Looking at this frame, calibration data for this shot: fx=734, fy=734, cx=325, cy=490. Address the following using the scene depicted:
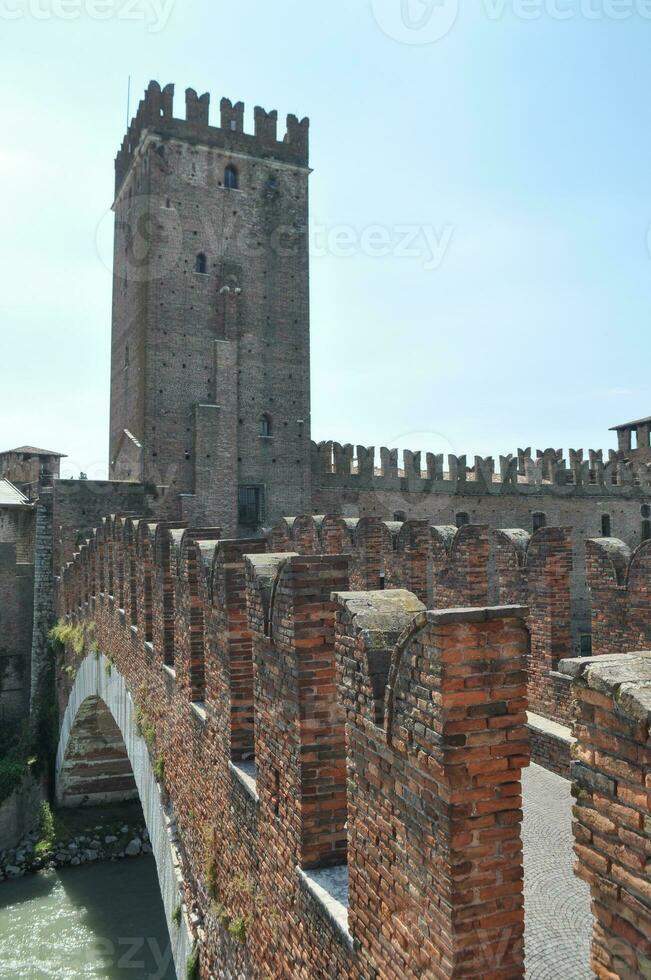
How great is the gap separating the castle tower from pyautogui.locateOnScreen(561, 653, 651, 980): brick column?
926 inches

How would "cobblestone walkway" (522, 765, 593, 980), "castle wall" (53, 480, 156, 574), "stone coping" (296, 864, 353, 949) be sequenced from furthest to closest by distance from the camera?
"castle wall" (53, 480, 156, 574)
"cobblestone walkway" (522, 765, 593, 980)
"stone coping" (296, 864, 353, 949)

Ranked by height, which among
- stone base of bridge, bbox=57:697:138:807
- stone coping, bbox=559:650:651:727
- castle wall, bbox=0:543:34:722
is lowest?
stone base of bridge, bbox=57:697:138:807

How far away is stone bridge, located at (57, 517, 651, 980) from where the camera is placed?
7.36ft

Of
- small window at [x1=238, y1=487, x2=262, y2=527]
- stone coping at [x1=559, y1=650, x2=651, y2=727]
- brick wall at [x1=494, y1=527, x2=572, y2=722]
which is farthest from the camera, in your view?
small window at [x1=238, y1=487, x2=262, y2=527]

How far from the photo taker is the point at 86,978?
13.8 metres

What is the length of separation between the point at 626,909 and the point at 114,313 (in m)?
31.0

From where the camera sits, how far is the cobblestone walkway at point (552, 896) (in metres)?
3.84

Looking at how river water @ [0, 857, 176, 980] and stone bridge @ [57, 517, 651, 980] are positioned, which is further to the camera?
river water @ [0, 857, 176, 980]

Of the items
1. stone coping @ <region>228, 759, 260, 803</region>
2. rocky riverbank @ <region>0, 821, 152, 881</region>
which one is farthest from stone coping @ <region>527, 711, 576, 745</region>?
rocky riverbank @ <region>0, 821, 152, 881</region>

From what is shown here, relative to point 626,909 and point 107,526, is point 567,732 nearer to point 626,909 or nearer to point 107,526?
point 626,909

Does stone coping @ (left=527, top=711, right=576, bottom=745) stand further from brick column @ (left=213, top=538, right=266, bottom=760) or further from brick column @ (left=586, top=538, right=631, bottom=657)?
brick column @ (left=213, top=538, right=266, bottom=760)

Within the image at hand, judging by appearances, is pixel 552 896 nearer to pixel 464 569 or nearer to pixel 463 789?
pixel 463 789

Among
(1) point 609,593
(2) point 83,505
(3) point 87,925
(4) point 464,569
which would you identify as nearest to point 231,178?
(2) point 83,505

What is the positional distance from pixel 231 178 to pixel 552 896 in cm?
2770
